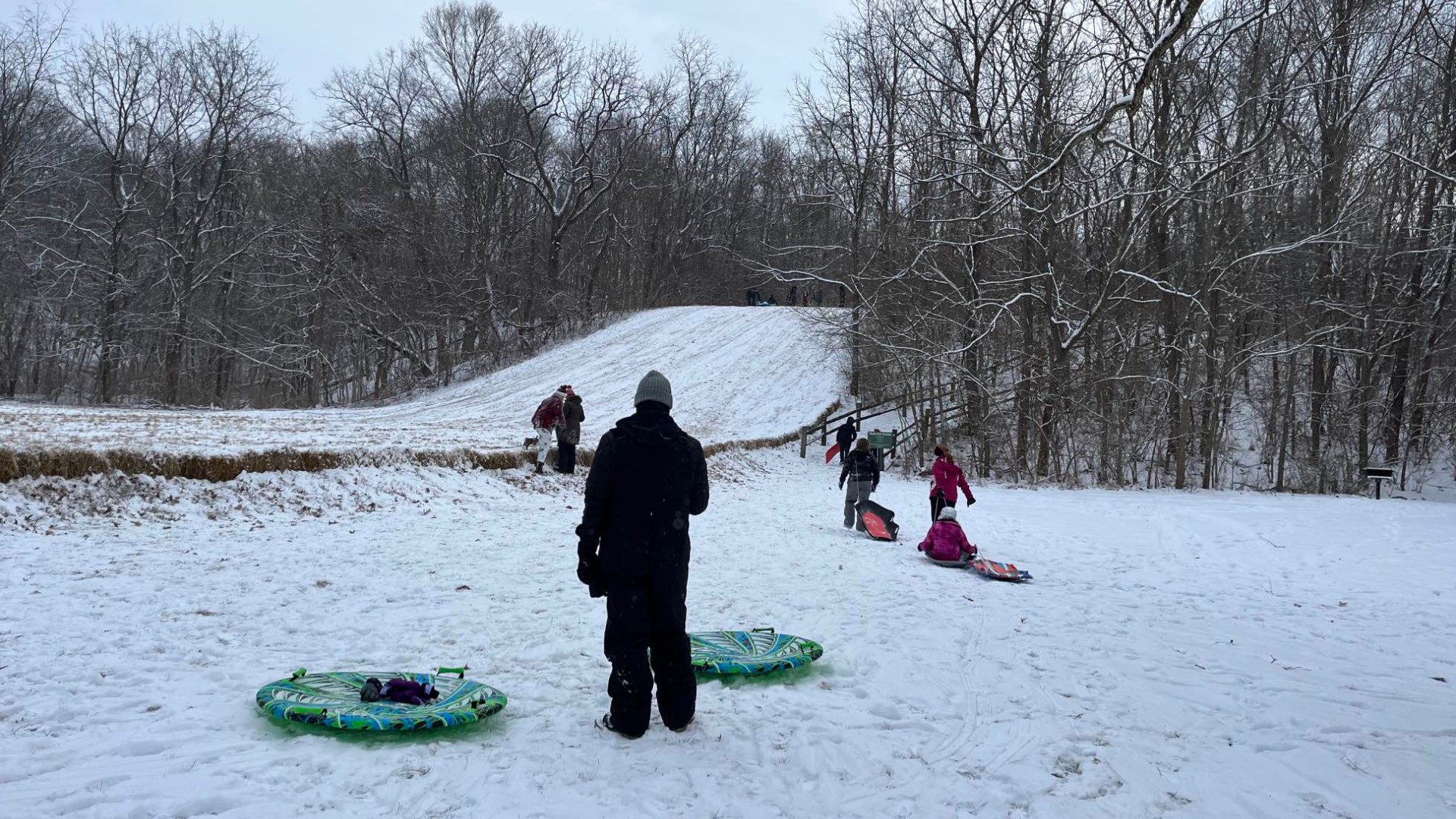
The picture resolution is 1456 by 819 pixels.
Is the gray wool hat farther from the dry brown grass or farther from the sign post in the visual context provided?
the sign post

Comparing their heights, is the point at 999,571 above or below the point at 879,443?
below

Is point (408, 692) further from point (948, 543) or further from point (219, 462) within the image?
point (219, 462)

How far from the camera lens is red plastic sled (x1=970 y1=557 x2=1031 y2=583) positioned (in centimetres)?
961

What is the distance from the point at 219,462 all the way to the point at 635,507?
9.93 m

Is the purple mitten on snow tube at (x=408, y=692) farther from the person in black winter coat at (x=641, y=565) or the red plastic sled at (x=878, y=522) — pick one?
the red plastic sled at (x=878, y=522)

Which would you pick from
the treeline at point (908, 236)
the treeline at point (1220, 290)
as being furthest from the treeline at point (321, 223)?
the treeline at point (1220, 290)

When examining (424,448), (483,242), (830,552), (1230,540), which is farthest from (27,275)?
(1230,540)

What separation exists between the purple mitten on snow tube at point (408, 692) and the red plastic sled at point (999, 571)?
6.99 metres

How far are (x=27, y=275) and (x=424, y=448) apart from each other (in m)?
25.2

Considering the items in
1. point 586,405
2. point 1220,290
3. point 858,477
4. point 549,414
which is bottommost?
point 858,477

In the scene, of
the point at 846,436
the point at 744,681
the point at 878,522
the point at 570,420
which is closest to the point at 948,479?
the point at 878,522

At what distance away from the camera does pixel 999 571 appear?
9.73m

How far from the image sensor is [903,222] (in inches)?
1031

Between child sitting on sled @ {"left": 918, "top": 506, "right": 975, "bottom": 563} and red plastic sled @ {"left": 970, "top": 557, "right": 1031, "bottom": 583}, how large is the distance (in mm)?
334
